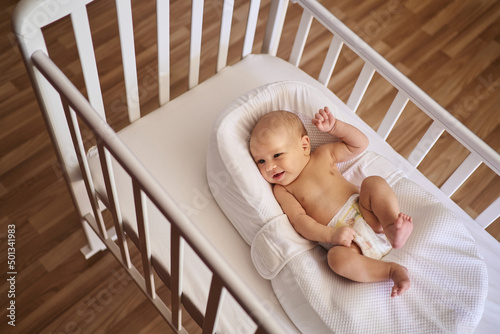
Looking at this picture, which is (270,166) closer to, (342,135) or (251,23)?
(342,135)

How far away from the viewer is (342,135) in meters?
1.13

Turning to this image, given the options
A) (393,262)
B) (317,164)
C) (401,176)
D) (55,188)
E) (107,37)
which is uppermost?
(107,37)

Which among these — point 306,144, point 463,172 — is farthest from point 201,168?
point 463,172

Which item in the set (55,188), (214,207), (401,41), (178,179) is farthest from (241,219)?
(401,41)

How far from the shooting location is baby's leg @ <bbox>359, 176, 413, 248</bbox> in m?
0.99

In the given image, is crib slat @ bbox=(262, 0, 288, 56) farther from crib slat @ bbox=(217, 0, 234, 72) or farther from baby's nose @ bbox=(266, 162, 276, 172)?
baby's nose @ bbox=(266, 162, 276, 172)

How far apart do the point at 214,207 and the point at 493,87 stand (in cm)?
157

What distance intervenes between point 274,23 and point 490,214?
810 mm

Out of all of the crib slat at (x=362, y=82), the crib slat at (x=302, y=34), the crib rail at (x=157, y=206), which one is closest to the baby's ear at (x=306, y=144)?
the crib slat at (x=362, y=82)

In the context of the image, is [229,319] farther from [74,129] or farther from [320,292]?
[74,129]

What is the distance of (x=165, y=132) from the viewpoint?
1.22m

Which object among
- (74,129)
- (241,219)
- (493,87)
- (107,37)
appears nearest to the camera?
(74,129)

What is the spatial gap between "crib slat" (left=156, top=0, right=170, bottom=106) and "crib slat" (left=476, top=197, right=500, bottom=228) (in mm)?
928

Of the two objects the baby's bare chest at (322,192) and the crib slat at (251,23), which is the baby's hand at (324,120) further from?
the crib slat at (251,23)
